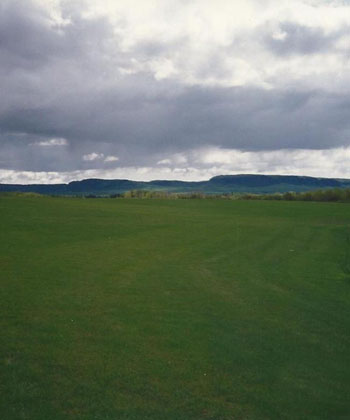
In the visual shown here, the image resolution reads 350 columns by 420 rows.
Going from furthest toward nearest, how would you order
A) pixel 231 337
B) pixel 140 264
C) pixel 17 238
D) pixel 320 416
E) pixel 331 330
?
pixel 17 238
pixel 140 264
pixel 331 330
pixel 231 337
pixel 320 416

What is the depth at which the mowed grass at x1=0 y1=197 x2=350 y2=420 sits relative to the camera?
8055 mm

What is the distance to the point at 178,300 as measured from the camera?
15328mm

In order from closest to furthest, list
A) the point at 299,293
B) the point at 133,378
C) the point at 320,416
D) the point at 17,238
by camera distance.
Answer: the point at 320,416 → the point at 133,378 → the point at 299,293 → the point at 17,238

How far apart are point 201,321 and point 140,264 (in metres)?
9.72

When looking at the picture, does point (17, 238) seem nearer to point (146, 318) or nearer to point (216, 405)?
point (146, 318)

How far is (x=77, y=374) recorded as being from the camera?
8.91 metres

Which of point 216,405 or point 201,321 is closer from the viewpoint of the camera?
point 216,405

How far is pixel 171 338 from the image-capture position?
11.4 meters

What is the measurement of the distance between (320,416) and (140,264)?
15.1 metres

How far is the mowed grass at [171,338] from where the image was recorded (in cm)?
805

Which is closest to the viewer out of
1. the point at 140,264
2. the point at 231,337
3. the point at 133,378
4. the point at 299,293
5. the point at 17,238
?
the point at 133,378

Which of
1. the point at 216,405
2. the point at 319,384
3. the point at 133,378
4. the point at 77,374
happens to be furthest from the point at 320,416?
the point at 77,374

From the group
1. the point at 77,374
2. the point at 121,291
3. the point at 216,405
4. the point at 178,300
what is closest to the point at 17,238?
the point at 121,291

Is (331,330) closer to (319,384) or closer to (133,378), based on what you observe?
(319,384)
